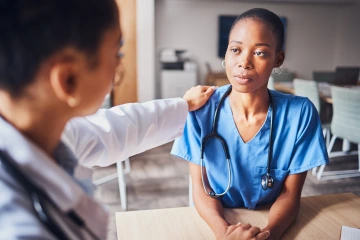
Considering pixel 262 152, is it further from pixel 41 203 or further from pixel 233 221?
pixel 41 203

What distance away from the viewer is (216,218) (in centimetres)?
94

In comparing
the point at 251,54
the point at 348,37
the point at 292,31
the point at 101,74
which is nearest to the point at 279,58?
the point at 251,54

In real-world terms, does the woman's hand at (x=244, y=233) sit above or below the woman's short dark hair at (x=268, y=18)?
below

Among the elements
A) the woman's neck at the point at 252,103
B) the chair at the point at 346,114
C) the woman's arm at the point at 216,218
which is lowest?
the chair at the point at 346,114

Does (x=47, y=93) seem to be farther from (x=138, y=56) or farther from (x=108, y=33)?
(x=138, y=56)

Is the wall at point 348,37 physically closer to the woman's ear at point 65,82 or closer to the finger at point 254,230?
the finger at point 254,230

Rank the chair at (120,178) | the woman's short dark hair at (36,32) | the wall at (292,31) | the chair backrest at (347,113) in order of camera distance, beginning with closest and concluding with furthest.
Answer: the woman's short dark hair at (36,32), the chair at (120,178), the chair backrest at (347,113), the wall at (292,31)

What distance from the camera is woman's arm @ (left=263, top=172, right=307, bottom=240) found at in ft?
3.01

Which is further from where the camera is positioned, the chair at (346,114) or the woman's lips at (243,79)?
the chair at (346,114)

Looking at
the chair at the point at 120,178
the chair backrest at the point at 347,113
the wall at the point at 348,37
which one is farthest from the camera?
the wall at the point at 348,37

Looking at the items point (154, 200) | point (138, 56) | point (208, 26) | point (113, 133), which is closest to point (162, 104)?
point (113, 133)

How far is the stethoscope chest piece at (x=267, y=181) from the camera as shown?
1.05 meters

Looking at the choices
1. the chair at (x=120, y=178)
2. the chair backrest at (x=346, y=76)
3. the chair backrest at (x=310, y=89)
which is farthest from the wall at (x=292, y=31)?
the chair at (x=120, y=178)

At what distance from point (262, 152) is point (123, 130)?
0.47 meters
